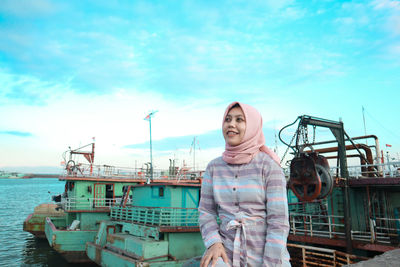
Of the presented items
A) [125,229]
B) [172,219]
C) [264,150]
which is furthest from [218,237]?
[125,229]

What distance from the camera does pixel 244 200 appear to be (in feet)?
8.52

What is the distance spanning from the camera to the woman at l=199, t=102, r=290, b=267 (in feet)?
8.03

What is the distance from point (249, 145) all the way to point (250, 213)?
613mm

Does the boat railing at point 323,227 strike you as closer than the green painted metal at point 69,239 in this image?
Yes

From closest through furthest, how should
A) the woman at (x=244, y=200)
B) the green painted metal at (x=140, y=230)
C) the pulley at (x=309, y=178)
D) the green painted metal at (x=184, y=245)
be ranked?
1. the woman at (x=244, y=200)
2. the pulley at (x=309, y=178)
3. the green painted metal at (x=184, y=245)
4. the green painted metal at (x=140, y=230)

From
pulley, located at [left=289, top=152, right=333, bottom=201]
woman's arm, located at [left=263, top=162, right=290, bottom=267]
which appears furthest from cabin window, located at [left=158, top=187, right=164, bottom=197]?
woman's arm, located at [left=263, top=162, right=290, bottom=267]

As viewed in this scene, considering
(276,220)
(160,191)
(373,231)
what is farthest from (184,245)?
(276,220)

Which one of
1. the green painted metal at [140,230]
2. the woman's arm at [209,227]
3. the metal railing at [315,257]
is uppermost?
the woman's arm at [209,227]

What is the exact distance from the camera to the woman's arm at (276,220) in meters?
2.32

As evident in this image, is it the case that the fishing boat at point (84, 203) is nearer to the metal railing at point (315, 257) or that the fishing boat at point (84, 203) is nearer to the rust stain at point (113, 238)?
the rust stain at point (113, 238)

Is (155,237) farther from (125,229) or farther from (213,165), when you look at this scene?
(213,165)

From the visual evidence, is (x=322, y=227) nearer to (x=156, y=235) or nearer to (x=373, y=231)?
(x=373, y=231)

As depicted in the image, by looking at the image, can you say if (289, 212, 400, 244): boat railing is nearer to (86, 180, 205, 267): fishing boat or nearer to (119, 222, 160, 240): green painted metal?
(86, 180, 205, 267): fishing boat

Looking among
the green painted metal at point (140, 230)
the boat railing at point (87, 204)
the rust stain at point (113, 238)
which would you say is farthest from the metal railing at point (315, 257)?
the boat railing at point (87, 204)
